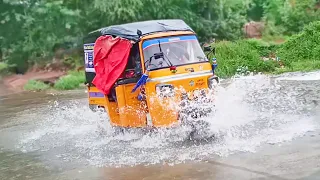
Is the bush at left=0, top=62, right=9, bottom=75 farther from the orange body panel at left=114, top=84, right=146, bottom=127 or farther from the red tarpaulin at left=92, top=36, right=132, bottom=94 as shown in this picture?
the orange body panel at left=114, top=84, right=146, bottom=127

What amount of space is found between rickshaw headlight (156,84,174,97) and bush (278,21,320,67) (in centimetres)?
1130

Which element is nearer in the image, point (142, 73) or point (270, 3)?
point (142, 73)

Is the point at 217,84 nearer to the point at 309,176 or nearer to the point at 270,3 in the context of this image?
the point at 309,176

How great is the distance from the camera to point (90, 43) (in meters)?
11.3

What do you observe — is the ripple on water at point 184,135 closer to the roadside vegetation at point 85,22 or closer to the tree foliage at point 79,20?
the roadside vegetation at point 85,22

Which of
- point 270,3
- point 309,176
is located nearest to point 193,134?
point 309,176

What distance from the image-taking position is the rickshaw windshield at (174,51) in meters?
9.41

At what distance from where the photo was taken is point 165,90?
8.98 m

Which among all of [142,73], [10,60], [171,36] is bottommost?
[10,60]

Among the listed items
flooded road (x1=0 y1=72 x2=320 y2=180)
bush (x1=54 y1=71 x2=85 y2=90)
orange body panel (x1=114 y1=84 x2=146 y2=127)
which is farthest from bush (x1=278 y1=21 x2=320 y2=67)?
orange body panel (x1=114 y1=84 x2=146 y2=127)

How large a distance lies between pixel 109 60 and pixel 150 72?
4.15ft

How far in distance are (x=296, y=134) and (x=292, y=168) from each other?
6.78 feet

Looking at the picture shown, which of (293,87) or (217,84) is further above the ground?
(217,84)

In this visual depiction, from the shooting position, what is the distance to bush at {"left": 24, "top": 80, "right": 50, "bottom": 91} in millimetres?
23270
